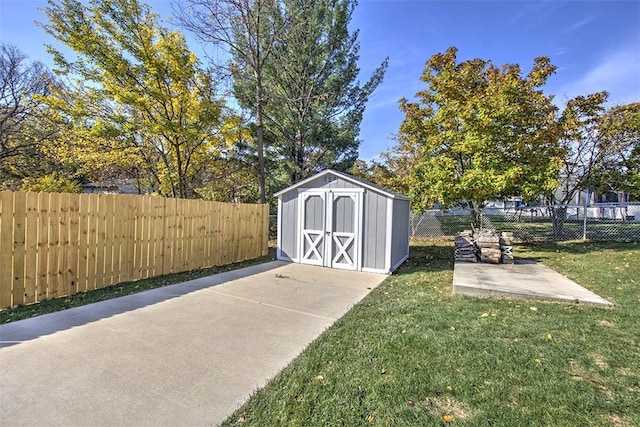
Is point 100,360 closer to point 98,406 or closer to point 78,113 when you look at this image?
point 98,406

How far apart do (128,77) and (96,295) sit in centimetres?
782

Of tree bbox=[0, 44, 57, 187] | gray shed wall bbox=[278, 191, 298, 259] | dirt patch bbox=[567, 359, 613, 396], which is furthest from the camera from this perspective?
tree bbox=[0, 44, 57, 187]

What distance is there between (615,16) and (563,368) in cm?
1090

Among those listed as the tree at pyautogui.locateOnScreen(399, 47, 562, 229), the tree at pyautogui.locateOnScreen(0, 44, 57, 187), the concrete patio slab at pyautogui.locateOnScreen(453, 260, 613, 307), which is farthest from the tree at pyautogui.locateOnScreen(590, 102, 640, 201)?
the tree at pyautogui.locateOnScreen(0, 44, 57, 187)

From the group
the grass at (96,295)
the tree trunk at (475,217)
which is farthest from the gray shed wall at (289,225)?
the tree trunk at (475,217)

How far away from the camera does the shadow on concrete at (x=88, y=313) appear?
10.7ft

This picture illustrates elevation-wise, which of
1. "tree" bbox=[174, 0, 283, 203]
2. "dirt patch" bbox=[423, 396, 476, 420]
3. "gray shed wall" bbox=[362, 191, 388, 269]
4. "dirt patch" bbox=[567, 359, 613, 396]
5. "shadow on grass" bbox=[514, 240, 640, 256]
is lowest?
"dirt patch" bbox=[423, 396, 476, 420]

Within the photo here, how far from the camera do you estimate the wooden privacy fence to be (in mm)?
4121

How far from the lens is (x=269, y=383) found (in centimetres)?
246

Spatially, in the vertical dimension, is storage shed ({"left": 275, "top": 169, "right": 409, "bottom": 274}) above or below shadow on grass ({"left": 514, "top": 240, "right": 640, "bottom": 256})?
above

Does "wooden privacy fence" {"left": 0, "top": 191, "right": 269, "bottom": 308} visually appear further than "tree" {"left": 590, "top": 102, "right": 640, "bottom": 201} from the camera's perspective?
No

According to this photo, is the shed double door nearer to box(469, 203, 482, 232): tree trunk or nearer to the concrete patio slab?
the concrete patio slab

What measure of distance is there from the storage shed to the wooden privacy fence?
171 centimetres

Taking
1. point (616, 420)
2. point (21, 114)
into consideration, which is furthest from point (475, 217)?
point (21, 114)
